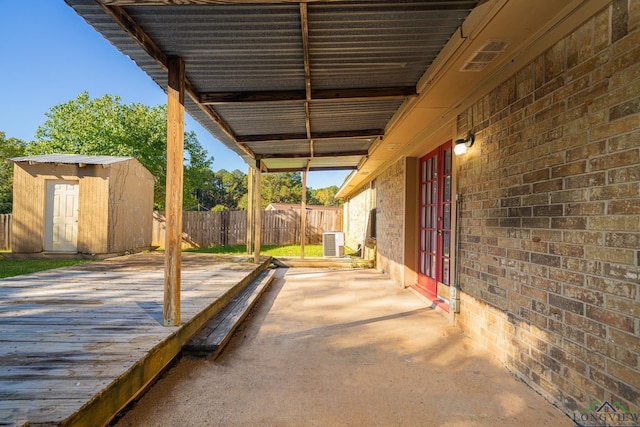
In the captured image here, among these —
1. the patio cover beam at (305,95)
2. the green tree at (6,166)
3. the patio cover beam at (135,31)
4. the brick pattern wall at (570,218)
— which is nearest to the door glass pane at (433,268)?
the brick pattern wall at (570,218)

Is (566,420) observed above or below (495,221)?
below

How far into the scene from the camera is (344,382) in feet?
7.81

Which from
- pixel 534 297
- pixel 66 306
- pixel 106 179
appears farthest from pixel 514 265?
pixel 106 179

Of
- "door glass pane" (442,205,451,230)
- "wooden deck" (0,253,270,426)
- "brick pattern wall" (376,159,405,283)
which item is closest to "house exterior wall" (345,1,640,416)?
"door glass pane" (442,205,451,230)

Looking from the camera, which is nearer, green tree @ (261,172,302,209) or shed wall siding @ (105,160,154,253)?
shed wall siding @ (105,160,154,253)

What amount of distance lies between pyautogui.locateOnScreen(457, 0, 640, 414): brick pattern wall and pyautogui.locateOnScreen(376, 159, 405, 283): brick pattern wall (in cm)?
302

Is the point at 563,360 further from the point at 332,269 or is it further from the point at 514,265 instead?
the point at 332,269

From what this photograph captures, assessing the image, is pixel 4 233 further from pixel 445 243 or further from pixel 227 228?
pixel 445 243

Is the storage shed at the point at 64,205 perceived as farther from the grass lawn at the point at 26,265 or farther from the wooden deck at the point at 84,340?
the wooden deck at the point at 84,340

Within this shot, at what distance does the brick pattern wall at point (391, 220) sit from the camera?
603cm

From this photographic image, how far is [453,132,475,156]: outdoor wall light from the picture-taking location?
3361 millimetres

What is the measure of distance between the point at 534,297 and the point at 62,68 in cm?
1901

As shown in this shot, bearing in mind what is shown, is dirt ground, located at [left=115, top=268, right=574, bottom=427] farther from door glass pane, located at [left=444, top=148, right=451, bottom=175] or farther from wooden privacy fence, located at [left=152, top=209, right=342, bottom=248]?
wooden privacy fence, located at [left=152, top=209, right=342, bottom=248]

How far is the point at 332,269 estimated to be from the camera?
8367 mm
